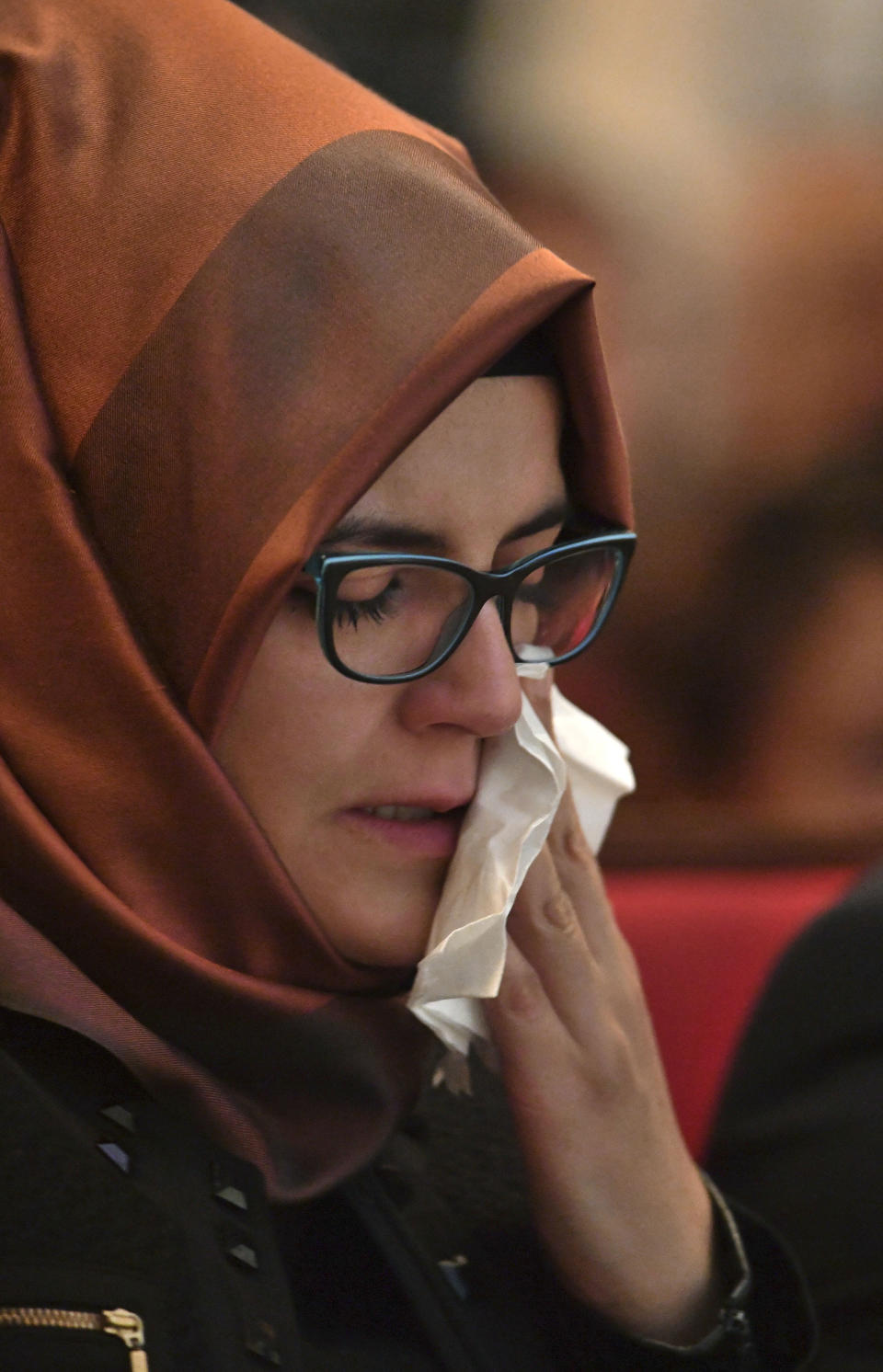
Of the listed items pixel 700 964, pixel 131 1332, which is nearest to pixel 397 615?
pixel 131 1332

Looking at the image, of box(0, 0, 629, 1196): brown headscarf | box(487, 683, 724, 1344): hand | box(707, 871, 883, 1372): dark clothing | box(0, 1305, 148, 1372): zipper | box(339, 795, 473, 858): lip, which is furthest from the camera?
box(707, 871, 883, 1372): dark clothing

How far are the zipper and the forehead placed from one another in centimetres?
50

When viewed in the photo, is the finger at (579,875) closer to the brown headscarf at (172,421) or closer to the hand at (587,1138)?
the hand at (587,1138)

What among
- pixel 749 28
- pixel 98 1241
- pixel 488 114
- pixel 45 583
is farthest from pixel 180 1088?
pixel 749 28

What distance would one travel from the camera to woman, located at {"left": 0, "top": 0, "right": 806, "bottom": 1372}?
29.6 inches

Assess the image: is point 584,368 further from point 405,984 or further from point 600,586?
point 405,984

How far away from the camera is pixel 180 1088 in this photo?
82cm

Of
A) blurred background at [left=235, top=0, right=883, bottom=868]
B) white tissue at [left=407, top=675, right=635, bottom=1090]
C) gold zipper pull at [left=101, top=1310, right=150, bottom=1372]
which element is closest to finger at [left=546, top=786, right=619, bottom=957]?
white tissue at [left=407, top=675, right=635, bottom=1090]

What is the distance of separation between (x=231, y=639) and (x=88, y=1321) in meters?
0.40

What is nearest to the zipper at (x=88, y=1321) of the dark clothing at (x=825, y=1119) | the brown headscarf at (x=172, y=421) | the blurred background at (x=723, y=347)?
the brown headscarf at (x=172, y=421)

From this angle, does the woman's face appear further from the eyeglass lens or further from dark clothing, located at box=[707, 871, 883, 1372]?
dark clothing, located at box=[707, 871, 883, 1372]

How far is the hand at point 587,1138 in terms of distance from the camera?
1.00m

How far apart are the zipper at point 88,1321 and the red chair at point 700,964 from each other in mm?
956

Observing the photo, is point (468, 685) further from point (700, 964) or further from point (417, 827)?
point (700, 964)
